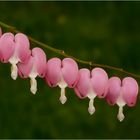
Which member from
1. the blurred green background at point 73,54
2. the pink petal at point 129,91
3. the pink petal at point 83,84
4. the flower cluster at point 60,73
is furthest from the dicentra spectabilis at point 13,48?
the blurred green background at point 73,54

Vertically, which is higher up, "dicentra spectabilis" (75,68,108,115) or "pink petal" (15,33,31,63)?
"pink petal" (15,33,31,63)

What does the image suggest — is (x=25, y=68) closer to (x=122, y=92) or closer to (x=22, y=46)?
(x=22, y=46)

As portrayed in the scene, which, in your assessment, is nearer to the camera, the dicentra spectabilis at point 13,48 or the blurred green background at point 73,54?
the dicentra spectabilis at point 13,48

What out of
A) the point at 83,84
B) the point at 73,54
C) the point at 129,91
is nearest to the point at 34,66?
the point at 83,84

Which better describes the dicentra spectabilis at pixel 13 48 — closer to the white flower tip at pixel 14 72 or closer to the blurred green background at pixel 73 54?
the white flower tip at pixel 14 72

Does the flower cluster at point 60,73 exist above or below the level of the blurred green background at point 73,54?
below

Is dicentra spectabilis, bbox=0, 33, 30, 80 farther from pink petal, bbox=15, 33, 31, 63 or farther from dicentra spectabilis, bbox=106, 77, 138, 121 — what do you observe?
dicentra spectabilis, bbox=106, 77, 138, 121

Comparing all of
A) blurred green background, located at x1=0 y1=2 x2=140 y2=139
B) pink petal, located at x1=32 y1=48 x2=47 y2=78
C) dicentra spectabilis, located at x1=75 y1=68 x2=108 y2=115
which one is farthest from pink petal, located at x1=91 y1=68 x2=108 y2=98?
blurred green background, located at x1=0 y1=2 x2=140 y2=139
